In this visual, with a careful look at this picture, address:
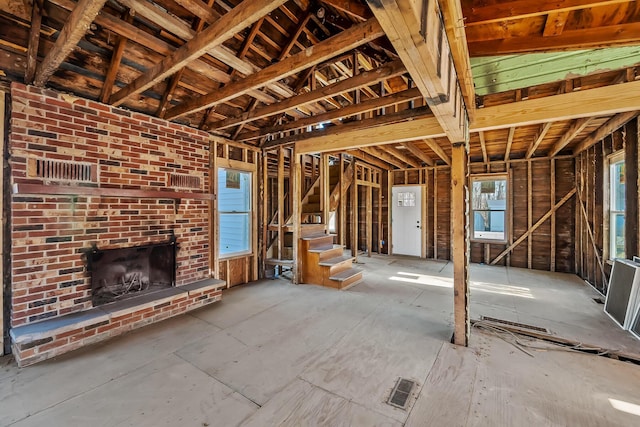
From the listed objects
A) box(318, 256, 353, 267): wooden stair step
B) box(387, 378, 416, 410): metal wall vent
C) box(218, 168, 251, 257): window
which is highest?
box(218, 168, 251, 257): window

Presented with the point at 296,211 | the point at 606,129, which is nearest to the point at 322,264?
the point at 296,211

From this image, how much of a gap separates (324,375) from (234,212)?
3189mm

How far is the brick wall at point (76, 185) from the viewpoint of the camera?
2352 millimetres

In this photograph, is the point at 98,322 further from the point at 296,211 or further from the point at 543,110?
the point at 543,110

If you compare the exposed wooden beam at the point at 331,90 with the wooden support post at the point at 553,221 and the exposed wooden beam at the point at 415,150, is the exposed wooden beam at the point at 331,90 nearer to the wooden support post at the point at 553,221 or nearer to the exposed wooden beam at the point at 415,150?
the exposed wooden beam at the point at 415,150

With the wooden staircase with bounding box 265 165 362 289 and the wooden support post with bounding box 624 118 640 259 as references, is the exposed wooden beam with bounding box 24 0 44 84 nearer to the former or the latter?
the wooden staircase with bounding box 265 165 362 289

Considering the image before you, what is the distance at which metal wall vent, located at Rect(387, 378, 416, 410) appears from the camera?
1.79 metres

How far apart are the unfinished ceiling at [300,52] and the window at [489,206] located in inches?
118

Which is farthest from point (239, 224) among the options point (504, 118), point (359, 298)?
point (504, 118)

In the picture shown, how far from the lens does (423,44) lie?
1.04m

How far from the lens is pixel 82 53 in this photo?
244 centimetres

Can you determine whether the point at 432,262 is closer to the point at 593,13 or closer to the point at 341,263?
the point at 341,263

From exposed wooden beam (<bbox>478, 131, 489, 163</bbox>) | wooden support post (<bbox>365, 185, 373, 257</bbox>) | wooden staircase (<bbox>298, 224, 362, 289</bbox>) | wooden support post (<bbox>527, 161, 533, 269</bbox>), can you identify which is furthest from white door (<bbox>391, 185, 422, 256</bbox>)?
wooden staircase (<bbox>298, 224, 362, 289</bbox>)

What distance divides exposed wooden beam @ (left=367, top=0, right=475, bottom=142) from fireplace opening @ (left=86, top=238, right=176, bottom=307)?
3.41m
